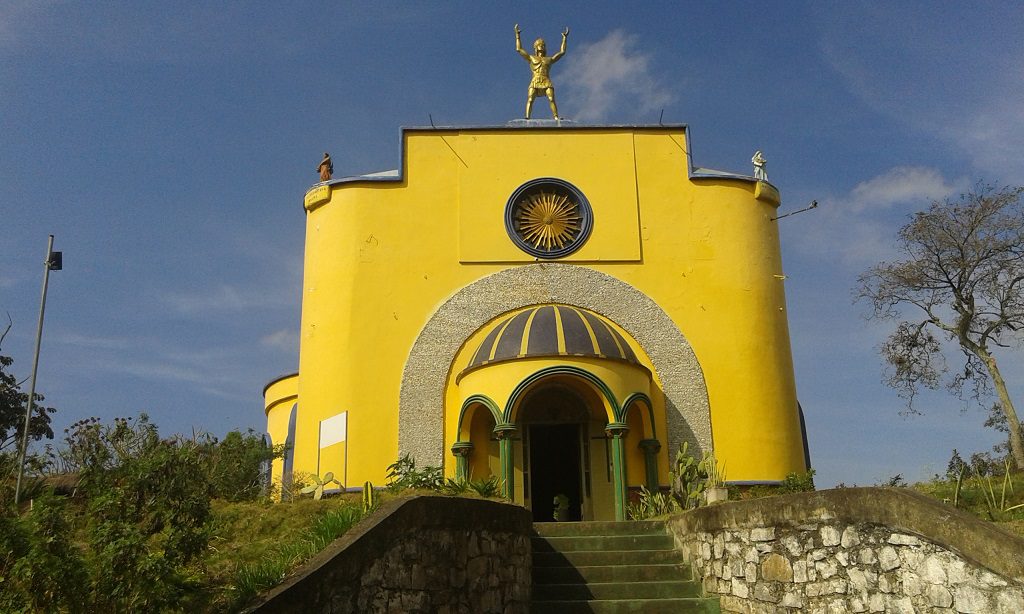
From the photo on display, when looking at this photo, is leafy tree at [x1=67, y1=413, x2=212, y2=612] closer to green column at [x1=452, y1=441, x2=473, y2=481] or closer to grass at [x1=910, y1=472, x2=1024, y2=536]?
grass at [x1=910, y1=472, x2=1024, y2=536]

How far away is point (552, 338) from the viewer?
14.7 m

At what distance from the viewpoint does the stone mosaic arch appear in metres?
16.0

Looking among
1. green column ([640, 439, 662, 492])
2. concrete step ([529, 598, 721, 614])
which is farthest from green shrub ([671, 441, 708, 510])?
concrete step ([529, 598, 721, 614])

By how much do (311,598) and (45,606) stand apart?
167 cm

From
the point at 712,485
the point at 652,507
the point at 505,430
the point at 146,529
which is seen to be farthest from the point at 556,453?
the point at 146,529

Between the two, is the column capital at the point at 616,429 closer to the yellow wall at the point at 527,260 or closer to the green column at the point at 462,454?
the yellow wall at the point at 527,260

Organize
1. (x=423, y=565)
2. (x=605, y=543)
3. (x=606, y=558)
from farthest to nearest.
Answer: (x=605, y=543)
(x=606, y=558)
(x=423, y=565)

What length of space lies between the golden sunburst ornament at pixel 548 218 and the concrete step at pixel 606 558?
26.4 ft

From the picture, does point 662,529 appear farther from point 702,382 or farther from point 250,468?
point 250,468

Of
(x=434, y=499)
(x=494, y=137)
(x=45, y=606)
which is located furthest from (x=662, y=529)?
(x=494, y=137)

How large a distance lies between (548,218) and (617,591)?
9.44 meters

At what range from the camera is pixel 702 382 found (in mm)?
Result: 16469

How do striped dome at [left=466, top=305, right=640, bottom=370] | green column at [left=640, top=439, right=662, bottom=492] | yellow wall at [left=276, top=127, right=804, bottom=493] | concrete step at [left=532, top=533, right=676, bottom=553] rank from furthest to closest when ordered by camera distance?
yellow wall at [left=276, top=127, right=804, bottom=493], green column at [left=640, top=439, right=662, bottom=492], striped dome at [left=466, top=305, right=640, bottom=370], concrete step at [left=532, top=533, right=676, bottom=553]

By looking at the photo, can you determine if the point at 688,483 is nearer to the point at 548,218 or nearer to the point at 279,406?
the point at 548,218
